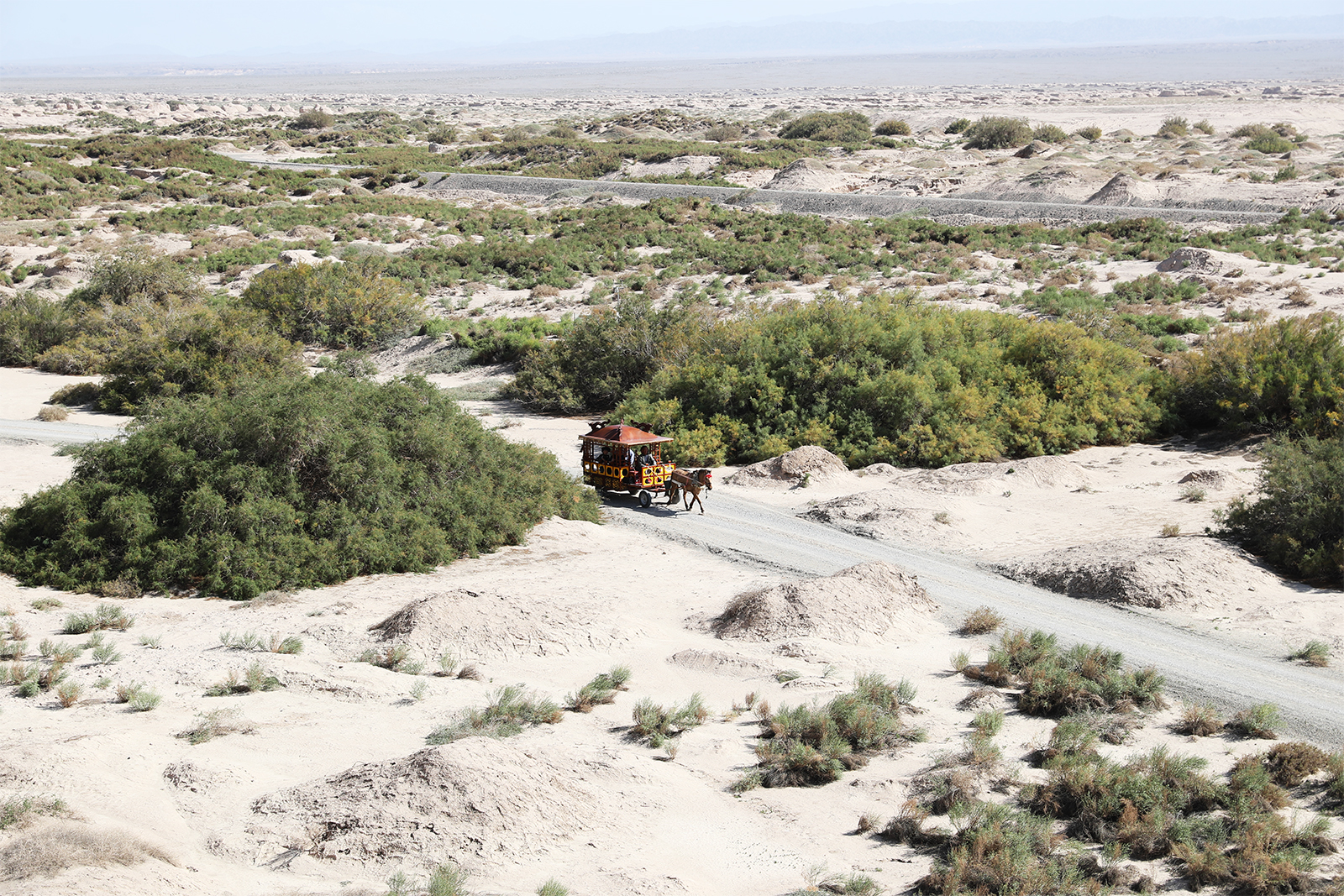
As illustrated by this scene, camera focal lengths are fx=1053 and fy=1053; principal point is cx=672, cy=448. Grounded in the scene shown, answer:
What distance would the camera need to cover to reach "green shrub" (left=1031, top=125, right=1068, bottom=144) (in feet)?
261

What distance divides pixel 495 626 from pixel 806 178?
57.0 metres

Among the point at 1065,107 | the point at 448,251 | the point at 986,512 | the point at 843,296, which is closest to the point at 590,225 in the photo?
the point at 448,251

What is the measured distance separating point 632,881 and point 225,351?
2491 centimetres

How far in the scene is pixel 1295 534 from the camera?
16.3 metres

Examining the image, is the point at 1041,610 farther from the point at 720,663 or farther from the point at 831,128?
the point at 831,128

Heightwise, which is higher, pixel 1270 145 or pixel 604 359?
pixel 1270 145

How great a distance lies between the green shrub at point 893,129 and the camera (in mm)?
92000

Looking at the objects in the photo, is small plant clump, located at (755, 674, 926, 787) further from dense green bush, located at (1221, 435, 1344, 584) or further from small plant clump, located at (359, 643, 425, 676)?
dense green bush, located at (1221, 435, 1344, 584)

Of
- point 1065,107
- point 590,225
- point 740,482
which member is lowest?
point 740,482

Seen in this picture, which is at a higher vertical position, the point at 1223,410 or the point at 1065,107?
the point at 1065,107

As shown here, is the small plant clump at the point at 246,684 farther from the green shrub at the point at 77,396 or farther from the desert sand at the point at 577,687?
the green shrub at the point at 77,396

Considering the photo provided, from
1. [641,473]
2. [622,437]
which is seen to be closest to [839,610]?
[641,473]

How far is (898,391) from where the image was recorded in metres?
24.4

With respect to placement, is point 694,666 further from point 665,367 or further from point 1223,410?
point 1223,410
